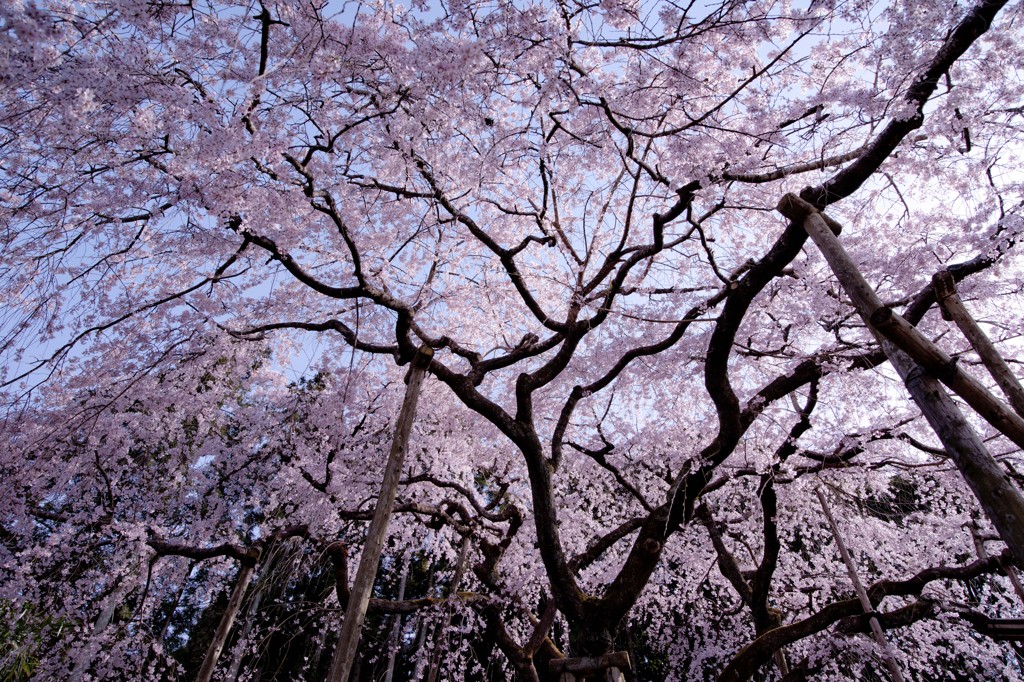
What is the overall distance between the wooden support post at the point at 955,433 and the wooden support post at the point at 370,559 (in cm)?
328

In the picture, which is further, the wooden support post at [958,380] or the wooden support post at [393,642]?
the wooden support post at [393,642]

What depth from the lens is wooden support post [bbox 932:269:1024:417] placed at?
2.90 m

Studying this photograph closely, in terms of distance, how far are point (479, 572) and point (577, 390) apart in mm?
2883

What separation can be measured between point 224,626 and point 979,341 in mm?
8281

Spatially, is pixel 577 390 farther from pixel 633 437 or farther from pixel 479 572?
pixel 633 437

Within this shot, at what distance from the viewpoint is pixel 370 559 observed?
3.56m

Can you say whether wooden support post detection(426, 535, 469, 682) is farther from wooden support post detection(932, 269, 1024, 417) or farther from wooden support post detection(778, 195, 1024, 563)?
wooden support post detection(932, 269, 1024, 417)

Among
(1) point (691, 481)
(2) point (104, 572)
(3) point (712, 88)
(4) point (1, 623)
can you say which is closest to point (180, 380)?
(2) point (104, 572)

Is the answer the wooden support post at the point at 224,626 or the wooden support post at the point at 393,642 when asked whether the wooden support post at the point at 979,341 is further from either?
the wooden support post at the point at 393,642

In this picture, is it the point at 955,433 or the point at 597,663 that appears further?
the point at 597,663

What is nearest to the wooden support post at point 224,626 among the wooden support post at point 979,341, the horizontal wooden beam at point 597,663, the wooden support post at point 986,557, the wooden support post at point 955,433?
the horizontal wooden beam at point 597,663

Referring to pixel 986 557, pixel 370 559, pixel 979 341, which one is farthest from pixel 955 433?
pixel 986 557

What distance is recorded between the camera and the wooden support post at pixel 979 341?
2.90m

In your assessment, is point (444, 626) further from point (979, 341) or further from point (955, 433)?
point (979, 341)
